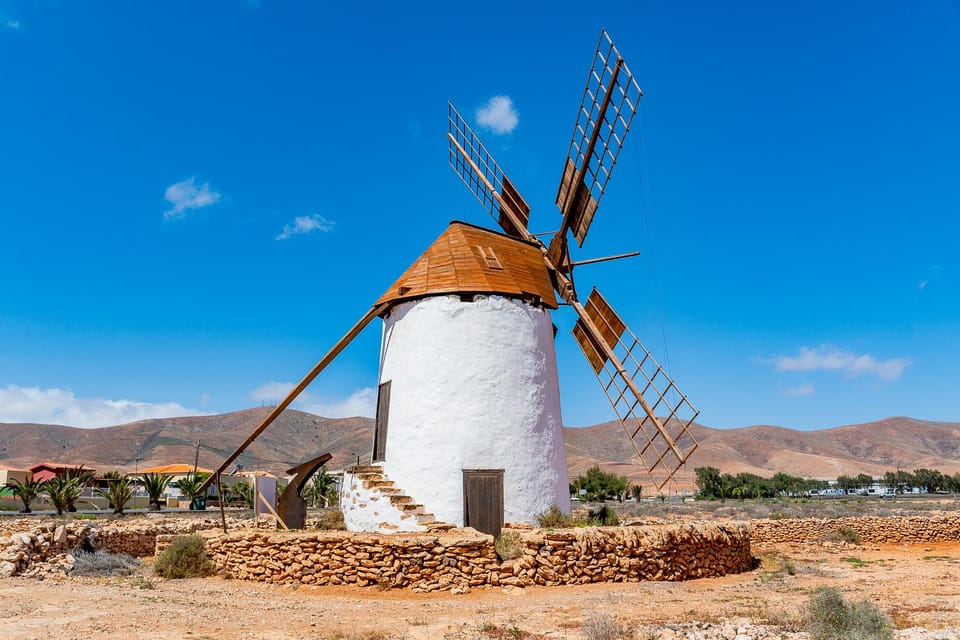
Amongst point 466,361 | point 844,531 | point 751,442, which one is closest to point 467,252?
point 466,361

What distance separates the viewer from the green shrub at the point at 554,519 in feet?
44.1

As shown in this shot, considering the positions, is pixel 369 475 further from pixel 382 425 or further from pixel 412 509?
pixel 412 509

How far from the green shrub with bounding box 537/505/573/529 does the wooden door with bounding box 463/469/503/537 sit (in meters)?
0.87

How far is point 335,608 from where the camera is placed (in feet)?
30.5

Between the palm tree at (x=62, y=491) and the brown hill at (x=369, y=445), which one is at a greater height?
the brown hill at (x=369, y=445)

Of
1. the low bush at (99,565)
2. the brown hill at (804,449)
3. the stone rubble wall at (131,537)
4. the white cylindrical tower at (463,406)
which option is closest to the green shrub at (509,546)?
the white cylindrical tower at (463,406)

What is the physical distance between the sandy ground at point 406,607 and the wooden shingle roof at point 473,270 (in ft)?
21.2

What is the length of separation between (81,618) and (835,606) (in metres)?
8.44

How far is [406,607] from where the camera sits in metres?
9.42

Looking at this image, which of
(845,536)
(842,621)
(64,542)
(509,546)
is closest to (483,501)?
(509,546)

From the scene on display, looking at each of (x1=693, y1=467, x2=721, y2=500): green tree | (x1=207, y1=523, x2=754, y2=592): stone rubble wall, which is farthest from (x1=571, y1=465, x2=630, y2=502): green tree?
(x1=207, y1=523, x2=754, y2=592): stone rubble wall

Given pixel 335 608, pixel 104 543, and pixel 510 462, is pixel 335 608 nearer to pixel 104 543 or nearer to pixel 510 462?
pixel 510 462

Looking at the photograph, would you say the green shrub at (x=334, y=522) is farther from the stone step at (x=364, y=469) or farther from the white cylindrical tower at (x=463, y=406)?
the stone step at (x=364, y=469)

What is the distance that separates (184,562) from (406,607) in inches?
194
